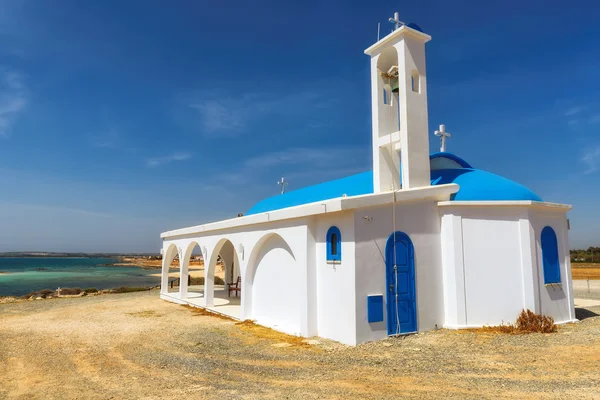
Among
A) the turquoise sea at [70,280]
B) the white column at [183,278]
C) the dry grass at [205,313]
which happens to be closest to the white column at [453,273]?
the dry grass at [205,313]

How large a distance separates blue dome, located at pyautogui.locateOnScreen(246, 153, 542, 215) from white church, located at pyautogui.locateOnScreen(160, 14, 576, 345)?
0.13 feet

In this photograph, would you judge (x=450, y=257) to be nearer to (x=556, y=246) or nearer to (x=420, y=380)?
(x=556, y=246)

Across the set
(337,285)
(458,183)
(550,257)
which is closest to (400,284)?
(337,285)

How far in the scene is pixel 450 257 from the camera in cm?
1126

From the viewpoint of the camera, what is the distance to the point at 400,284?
10.5 metres

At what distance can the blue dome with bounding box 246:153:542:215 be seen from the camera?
11531 millimetres

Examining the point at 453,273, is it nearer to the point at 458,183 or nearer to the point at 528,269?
the point at 528,269

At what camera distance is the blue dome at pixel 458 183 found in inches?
454

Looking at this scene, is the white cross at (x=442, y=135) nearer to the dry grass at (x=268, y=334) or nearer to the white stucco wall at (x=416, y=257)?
the white stucco wall at (x=416, y=257)

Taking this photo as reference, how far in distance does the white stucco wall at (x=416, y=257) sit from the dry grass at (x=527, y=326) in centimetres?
137

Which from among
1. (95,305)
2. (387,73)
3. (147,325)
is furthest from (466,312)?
(95,305)

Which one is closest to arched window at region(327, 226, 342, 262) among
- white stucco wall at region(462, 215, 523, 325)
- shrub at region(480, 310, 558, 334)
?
white stucco wall at region(462, 215, 523, 325)

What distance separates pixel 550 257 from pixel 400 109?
601 centimetres

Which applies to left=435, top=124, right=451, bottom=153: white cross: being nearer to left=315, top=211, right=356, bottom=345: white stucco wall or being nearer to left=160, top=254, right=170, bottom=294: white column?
left=315, top=211, right=356, bottom=345: white stucco wall
